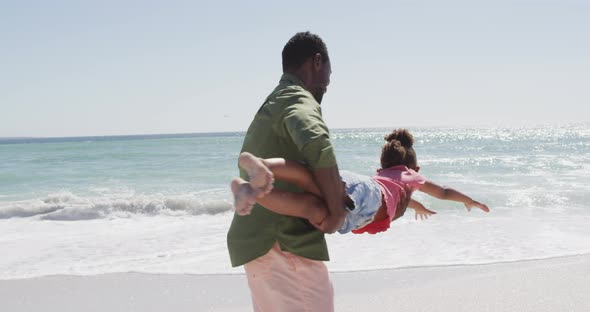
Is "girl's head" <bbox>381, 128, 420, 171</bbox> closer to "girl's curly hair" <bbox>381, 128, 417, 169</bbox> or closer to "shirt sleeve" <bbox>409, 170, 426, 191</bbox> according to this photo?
"girl's curly hair" <bbox>381, 128, 417, 169</bbox>

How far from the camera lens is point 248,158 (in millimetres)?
1892

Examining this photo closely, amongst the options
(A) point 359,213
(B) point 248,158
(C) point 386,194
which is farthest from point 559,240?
(B) point 248,158

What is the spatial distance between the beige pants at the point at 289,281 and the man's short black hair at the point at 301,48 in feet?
2.35

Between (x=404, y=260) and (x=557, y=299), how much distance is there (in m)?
1.94

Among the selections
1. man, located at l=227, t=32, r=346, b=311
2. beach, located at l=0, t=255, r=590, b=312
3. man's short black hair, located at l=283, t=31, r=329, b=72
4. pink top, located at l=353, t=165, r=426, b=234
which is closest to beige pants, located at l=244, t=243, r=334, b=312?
man, located at l=227, t=32, r=346, b=311

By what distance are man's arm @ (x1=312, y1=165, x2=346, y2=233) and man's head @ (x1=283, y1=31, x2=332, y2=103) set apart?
45 cm

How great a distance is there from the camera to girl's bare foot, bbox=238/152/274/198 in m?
1.86

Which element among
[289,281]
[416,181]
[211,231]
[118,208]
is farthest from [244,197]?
[118,208]

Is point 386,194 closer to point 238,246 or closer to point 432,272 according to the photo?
point 238,246

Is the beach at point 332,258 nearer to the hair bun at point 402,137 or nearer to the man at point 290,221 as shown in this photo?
the hair bun at point 402,137

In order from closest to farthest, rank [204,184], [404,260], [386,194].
A: [386,194] < [404,260] < [204,184]

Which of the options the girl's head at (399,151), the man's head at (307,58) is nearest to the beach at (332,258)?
the girl's head at (399,151)

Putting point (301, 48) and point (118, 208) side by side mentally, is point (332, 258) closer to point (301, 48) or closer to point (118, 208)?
point (301, 48)

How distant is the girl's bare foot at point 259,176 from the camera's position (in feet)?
6.09
